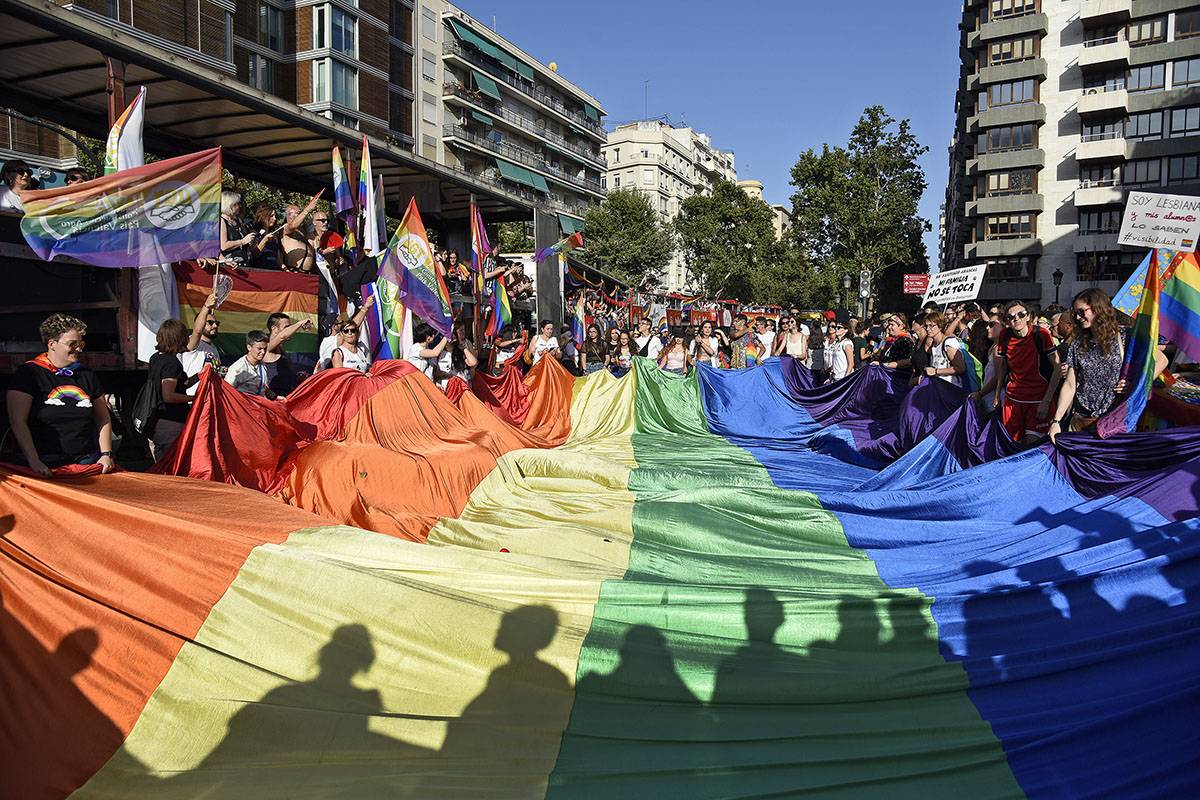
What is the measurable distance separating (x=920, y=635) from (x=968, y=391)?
6382 mm

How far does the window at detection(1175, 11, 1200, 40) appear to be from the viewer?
149ft

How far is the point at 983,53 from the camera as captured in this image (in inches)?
2060

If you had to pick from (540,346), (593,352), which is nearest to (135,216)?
(540,346)

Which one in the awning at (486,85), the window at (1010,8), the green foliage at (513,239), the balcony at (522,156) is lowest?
the green foliage at (513,239)

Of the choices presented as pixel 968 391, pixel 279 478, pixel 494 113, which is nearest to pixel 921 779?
pixel 279 478

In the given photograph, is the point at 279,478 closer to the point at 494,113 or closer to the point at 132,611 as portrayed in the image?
the point at 132,611

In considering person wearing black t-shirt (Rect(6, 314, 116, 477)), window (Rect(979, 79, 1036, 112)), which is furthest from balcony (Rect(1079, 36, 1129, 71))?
person wearing black t-shirt (Rect(6, 314, 116, 477))

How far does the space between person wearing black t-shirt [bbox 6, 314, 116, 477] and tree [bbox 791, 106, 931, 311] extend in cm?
5229

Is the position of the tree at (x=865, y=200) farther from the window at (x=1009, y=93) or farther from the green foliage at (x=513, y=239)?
the green foliage at (x=513, y=239)

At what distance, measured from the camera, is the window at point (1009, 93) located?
166ft

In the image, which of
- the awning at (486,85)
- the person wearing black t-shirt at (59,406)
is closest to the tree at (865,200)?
the awning at (486,85)

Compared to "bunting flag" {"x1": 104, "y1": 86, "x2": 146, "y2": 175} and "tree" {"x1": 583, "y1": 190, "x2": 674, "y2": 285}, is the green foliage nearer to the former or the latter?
"tree" {"x1": 583, "y1": 190, "x2": 674, "y2": 285}

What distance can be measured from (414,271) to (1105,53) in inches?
2021

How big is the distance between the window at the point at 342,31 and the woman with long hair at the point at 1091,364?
42.2 metres
